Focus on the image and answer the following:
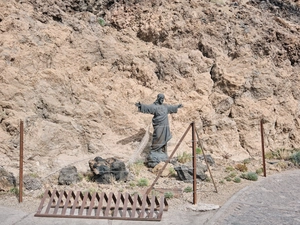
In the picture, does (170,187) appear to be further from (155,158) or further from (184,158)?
(184,158)

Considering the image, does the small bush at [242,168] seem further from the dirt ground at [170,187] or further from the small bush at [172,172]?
the small bush at [172,172]

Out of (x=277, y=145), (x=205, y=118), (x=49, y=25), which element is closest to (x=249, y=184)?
(x=205, y=118)

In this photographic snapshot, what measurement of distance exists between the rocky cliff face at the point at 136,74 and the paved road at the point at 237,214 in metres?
3.23

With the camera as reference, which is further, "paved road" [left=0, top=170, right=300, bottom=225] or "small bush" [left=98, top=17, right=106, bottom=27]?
"small bush" [left=98, top=17, right=106, bottom=27]

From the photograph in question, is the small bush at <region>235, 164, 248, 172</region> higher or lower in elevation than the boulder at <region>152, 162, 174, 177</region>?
higher

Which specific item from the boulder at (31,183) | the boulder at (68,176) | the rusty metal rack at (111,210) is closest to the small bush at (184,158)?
the boulder at (68,176)

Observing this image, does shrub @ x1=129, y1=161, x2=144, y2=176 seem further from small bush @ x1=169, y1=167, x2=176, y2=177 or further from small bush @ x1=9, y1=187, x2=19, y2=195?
small bush @ x1=9, y1=187, x2=19, y2=195

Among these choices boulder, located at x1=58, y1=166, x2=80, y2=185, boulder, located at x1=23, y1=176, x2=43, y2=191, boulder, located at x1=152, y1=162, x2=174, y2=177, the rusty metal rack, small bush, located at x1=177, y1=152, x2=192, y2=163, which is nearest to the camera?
the rusty metal rack

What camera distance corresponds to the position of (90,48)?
44.5 ft

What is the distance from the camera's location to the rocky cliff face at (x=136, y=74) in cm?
1051

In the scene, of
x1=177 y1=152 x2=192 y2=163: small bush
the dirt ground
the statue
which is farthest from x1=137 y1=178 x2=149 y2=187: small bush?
x1=177 y1=152 x2=192 y2=163: small bush

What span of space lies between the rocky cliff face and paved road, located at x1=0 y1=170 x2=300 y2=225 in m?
3.23

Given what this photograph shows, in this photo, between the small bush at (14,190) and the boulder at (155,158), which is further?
the boulder at (155,158)

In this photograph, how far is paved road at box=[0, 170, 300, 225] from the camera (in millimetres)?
5684
